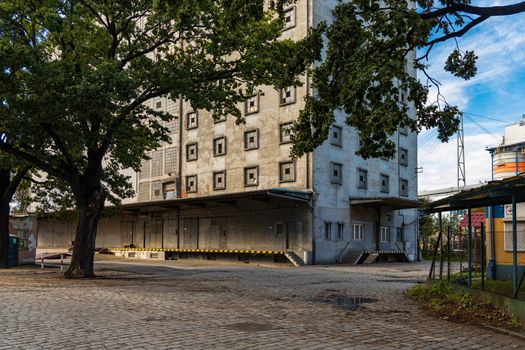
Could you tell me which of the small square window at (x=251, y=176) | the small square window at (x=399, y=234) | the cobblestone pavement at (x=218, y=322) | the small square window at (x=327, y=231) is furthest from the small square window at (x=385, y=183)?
the cobblestone pavement at (x=218, y=322)

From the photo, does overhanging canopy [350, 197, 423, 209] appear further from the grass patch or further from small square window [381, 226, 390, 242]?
the grass patch

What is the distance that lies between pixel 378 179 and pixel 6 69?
3113cm

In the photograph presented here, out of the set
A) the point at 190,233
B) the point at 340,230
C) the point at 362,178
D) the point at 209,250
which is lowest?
the point at 209,250

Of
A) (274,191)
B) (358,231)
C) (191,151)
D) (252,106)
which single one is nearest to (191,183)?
(191,151)

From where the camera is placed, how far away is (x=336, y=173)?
3859cm

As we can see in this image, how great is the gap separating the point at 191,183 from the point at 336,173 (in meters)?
13.7

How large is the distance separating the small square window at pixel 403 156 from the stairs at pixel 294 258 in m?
16.2

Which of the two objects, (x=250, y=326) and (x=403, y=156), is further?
(x=403, y=156)

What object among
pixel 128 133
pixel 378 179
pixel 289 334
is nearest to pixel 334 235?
pixel 378 179

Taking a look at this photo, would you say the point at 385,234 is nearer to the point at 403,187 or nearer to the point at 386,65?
the point at 403,187

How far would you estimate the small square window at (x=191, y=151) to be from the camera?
149 feet

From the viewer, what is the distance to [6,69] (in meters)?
18.1

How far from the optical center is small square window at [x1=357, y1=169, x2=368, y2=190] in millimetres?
40766

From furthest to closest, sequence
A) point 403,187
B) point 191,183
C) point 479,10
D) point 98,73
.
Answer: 1. point 403,187
2. point 191,183
3. point 98,73
4. point 479,10
